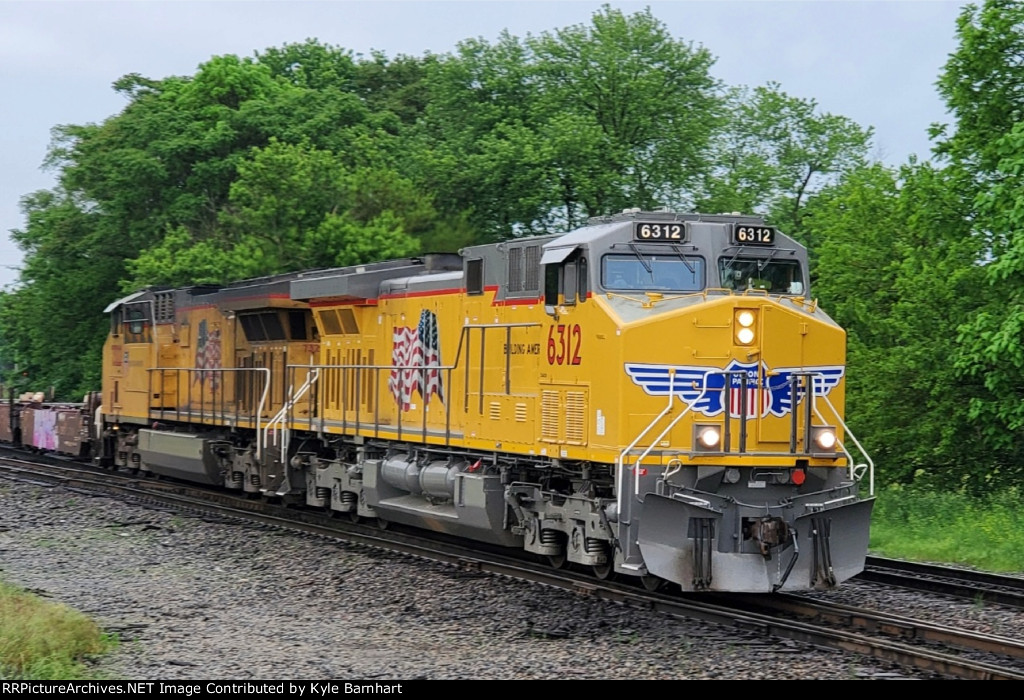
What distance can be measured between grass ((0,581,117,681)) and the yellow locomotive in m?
4.37

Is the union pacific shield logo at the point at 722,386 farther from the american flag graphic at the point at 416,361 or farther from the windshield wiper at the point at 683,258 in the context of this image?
the american flag graphic at the point at 416,361

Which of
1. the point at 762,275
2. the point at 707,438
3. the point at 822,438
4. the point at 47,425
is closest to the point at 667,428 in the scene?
the point at 707,438

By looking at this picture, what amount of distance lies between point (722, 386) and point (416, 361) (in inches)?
220

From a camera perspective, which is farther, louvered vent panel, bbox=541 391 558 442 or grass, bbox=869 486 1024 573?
grass, bbox=869 486 1024 573

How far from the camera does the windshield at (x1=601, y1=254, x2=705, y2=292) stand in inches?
444

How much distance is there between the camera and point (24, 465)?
26.4m

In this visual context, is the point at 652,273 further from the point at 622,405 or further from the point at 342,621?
the point at 342,621

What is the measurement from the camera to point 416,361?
50.8 ft

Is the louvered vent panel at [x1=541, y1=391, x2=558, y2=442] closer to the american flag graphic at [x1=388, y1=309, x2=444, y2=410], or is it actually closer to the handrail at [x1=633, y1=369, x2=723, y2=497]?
the handrail at [x1=633, y1=369, x2=723, y2=497]

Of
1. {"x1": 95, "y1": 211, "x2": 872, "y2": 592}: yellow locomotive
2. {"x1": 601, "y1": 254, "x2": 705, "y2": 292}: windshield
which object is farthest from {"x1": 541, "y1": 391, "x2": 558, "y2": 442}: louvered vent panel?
{"x1": 601, "y1": 254, "x2": 705, "y2": 292}: windshield

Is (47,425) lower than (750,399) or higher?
lower

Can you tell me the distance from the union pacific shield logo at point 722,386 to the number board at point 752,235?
1340mm

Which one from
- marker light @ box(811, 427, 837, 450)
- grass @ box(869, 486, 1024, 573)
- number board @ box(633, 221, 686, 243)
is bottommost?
grass @ box(869, 486, 1024, 573)

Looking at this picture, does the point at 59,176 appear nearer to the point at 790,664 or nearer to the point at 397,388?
the point at 397,388
